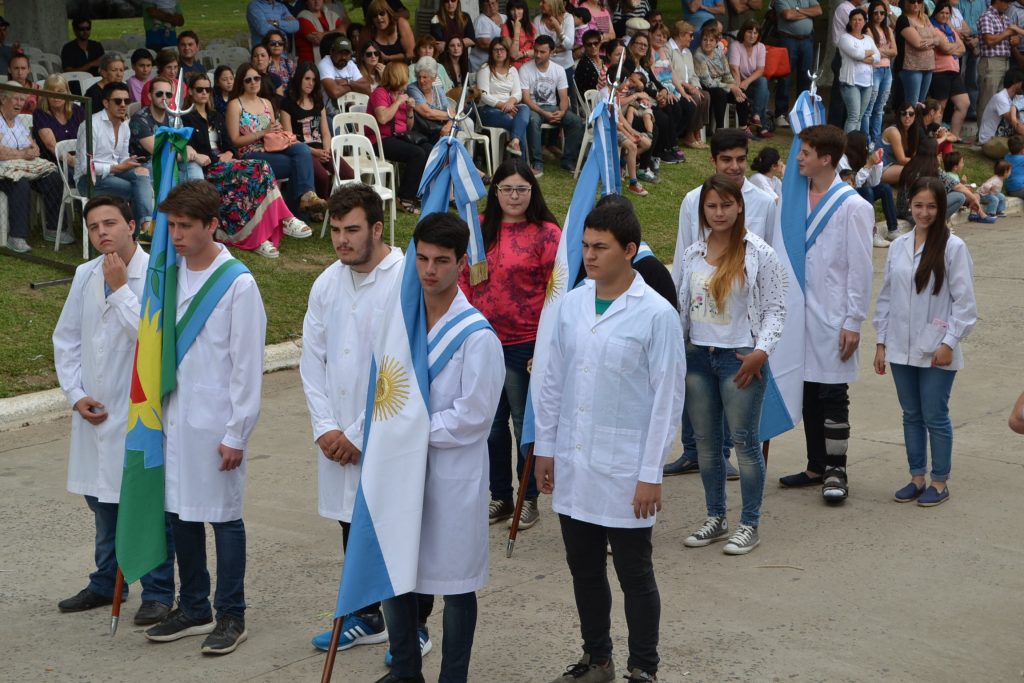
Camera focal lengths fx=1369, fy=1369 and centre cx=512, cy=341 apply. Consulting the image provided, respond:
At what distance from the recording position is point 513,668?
5.35 m

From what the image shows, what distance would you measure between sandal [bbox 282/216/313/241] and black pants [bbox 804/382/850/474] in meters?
6.82

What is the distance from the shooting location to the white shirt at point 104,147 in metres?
11.9

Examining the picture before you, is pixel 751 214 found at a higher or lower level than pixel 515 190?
lower

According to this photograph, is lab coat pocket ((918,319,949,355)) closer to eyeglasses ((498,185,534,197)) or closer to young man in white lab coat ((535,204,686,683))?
eyeglasses ((498,185,534,197))

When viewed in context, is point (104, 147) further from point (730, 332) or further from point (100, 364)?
point (730, 332)

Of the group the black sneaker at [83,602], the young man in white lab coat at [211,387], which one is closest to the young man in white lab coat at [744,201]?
the young man in white lab coat at [211,387]

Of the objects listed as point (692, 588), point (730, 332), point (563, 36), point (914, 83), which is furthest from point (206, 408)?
point (914, 83)

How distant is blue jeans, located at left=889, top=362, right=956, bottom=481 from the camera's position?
718 cm

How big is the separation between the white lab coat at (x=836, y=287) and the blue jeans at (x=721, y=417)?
93 centimetres

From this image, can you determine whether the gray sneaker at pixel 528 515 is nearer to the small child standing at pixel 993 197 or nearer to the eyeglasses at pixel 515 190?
the eyeglasses at pixel 515 190

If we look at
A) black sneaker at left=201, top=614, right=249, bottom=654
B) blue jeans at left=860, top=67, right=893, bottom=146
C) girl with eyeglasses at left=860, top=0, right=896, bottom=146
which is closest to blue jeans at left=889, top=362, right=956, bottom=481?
black sneaker at left=201, top=614, right=249, bottom=654

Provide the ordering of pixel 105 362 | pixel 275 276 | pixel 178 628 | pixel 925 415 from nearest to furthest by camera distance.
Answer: pixel 178 628 → pixel 105 362 → pixel 925 415 → pixel 275 276

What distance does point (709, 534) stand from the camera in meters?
6.69

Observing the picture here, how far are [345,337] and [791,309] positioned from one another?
114 inches
